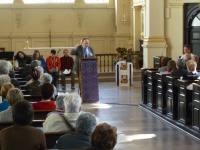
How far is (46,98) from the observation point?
7.31 metres

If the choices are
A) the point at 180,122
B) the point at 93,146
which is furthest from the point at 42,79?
the point at 93,146

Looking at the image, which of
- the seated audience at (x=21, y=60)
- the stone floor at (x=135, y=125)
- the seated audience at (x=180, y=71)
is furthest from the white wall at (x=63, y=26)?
the seated audience at (x=180, y=71)

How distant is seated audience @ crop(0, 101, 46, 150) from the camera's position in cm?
476

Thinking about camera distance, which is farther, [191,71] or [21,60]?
[21,60]

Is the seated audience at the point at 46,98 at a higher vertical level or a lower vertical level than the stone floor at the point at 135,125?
higher

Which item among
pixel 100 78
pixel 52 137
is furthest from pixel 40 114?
pixel 100 78

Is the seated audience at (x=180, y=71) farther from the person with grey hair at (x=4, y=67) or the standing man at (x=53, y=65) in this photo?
the standing man at (x=53, y=65)

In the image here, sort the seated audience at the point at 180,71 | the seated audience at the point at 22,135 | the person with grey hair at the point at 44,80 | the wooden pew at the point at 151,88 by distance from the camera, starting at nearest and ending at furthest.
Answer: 1. the seated audience at the point at 22,135
2. the person with grey hair at the point at 44,80
3. the seated audience at the point at 180,71
4. the wooden pew at the point at 151,88

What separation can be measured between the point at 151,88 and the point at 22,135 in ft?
24.8

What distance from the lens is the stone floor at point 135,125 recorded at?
8.44 m

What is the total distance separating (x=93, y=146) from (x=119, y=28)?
1878 cm

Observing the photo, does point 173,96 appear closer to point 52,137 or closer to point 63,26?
point 52,137

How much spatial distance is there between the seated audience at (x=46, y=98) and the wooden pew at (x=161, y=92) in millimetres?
4268

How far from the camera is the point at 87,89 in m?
13.6
